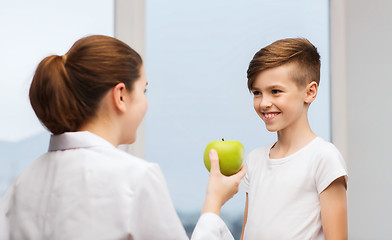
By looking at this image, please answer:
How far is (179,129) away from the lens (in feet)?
5.89

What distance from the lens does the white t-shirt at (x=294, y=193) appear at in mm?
1087

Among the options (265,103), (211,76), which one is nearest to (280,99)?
(265,103)

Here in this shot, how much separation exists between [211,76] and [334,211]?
916mm

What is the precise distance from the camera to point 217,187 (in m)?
1.07

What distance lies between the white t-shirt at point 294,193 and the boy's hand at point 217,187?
0.36ft

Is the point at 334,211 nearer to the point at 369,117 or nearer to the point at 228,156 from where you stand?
the point at 228,156

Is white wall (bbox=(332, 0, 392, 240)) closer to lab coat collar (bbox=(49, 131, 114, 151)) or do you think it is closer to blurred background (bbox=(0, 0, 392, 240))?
blurred background (bbox=(0, 0, 392, 240))

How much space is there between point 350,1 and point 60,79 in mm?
1535

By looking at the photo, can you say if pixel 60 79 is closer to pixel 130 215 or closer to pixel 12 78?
pixel 130 215

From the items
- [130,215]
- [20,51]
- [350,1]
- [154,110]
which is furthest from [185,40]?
[130,215]

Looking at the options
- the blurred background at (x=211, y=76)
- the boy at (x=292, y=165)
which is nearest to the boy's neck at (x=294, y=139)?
the boy at (x=292, y=165)

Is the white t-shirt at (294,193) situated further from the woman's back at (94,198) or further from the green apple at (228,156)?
the woman's back at (94,198)

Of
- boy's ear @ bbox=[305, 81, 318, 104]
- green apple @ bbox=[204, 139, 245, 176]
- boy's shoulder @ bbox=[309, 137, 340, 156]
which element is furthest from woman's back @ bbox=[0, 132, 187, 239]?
boy's ear @ bbox=[305, 81, 318, 104]

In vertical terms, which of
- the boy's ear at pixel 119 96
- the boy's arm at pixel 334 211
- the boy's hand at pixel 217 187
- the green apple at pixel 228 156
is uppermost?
the boy's ear at pixel 119 96
